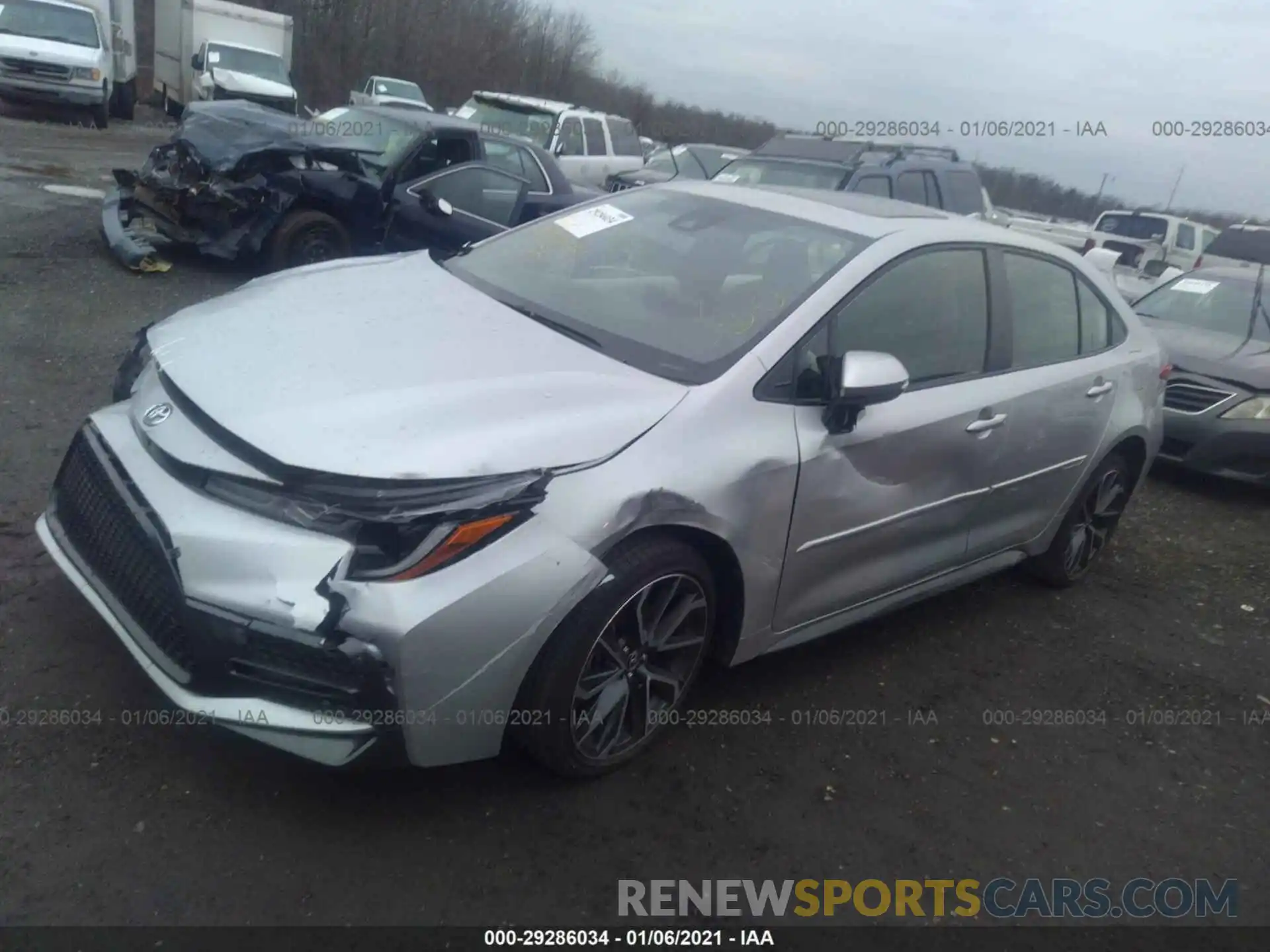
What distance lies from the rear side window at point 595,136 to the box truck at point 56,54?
962 centimetres

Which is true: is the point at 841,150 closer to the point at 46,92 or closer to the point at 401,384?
the point at 401,384

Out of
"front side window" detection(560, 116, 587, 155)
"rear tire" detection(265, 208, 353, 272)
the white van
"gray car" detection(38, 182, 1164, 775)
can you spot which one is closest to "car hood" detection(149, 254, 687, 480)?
"gray car" detection(38, 182, 1164, 775)

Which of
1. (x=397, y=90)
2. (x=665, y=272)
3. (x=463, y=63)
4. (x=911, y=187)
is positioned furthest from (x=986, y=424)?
(x=463, y=63)

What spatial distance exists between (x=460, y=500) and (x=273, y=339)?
1.03 m

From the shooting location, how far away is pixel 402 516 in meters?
2.48

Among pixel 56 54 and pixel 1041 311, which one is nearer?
pixel 1041 311

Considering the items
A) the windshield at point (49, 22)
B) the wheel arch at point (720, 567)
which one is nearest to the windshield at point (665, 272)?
the wheel arch at point (720, 567)

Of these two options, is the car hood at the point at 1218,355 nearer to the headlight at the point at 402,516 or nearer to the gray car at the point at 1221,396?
the gray car at the point at 1221,396

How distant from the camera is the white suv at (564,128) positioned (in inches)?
587

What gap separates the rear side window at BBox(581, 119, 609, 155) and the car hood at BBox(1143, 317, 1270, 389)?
9899 mm

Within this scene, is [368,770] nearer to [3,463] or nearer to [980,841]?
[980,841]

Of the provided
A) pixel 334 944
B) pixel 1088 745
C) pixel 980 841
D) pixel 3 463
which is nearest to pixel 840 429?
pixel 980 841

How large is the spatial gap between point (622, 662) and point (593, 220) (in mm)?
2021

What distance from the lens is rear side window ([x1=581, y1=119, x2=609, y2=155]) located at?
1564 centimetres
